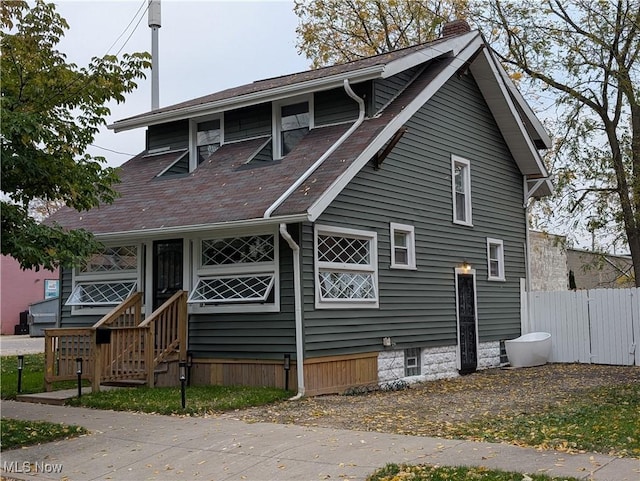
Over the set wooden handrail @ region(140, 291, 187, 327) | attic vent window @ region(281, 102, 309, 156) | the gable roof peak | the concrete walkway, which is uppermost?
the gable roof peak

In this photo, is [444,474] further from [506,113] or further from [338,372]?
[506,113]

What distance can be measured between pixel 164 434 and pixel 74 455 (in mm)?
1167

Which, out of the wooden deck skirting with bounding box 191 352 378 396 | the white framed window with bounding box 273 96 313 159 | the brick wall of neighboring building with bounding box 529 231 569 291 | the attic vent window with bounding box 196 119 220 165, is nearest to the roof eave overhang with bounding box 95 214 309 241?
the wooden deck skirting with bounding box 191 352 378 396

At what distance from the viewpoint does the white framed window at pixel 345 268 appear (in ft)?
40.8

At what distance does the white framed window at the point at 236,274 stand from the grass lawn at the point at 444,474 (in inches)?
220

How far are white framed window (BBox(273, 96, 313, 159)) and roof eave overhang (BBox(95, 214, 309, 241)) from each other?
2.91 m

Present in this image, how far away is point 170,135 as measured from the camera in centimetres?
1700

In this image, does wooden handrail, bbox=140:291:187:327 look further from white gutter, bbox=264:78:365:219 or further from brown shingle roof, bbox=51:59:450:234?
white gutter, bbox=264:78:365:219

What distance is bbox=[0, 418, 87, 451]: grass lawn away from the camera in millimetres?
8609

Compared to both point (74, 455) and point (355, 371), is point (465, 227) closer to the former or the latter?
point (355, 371)

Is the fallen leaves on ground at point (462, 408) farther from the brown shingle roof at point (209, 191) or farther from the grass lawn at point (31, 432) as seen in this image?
the brown shingle roof at point (209, 191)

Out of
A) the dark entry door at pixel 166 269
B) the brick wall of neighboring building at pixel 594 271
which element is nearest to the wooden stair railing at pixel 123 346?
the dark entry door at pixel 166 269

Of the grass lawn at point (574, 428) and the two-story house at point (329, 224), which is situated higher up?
the two-story house at point (329, 224)

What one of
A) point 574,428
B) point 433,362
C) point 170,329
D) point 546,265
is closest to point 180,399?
point 170,329
